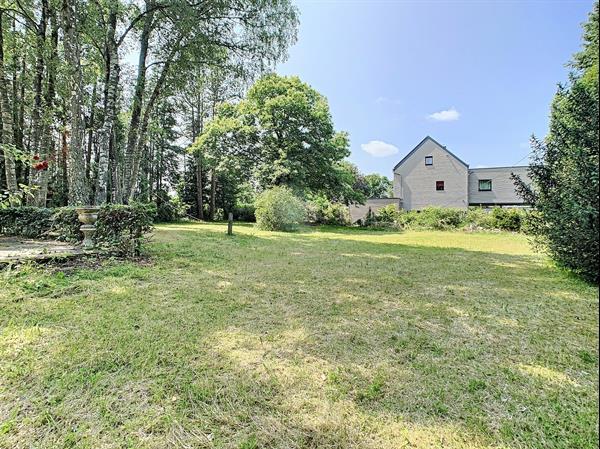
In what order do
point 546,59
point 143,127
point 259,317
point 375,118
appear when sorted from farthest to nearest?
point 143,127 < point 259,317 < point 375,118 < point 546,59

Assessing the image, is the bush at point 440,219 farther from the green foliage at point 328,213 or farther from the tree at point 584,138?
the tree at point 584,138

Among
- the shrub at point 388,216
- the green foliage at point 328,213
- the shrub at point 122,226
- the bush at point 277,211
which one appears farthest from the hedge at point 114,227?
the shrub at point 388,216

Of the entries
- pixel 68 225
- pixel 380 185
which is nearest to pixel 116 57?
pixel 68 225

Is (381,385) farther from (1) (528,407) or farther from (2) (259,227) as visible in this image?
(2) (259,227)

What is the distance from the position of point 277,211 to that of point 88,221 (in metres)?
8.84

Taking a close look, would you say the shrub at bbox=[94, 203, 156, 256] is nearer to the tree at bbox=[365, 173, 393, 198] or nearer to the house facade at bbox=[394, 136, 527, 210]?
the house facade at bbox=[394, 136, 527, 210]

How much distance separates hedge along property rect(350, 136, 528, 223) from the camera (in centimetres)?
1958

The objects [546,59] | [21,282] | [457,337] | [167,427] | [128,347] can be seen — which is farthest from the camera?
[21,282]

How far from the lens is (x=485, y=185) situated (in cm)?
1984

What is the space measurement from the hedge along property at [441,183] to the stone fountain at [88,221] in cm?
1737

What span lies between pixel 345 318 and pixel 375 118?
1.99 metres

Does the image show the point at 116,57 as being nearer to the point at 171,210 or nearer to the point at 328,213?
the point at 171,210

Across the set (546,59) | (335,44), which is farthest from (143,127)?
(546,59)

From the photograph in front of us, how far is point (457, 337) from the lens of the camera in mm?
2672
